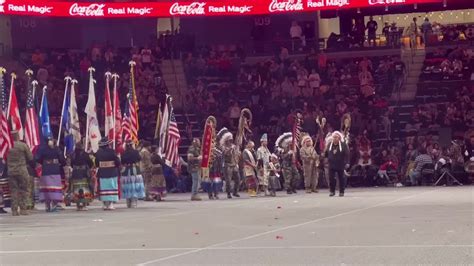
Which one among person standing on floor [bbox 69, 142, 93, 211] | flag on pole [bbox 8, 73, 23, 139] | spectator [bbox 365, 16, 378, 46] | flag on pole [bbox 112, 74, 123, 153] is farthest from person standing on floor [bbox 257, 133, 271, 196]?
spectator [bbox 365, 16, 378, 46]

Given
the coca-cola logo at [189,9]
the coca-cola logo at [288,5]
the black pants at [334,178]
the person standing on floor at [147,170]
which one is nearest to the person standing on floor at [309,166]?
the black pants at [334,178]

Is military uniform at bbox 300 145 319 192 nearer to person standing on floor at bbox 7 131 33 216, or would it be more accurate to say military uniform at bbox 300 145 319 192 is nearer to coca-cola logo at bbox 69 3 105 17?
person standing on floor at bbox 7 131 33 216

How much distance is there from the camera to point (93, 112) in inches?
1294

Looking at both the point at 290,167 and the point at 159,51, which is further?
the point at 159,51

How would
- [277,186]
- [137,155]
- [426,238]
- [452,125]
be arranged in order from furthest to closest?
[452,125] < [277,186] < [137,155] < [426,238]

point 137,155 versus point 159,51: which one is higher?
point 159,51

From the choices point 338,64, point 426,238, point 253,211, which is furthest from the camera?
point 338,64

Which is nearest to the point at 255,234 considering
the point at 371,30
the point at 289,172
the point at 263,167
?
the point at 263,167

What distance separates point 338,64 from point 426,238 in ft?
101

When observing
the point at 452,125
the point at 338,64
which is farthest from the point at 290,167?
the point at 338,64

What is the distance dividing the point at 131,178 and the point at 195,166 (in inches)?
139

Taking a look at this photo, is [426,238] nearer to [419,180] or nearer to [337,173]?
[337,173]

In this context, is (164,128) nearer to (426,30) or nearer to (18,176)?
(18,176)

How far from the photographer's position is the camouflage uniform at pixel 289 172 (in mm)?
33906
